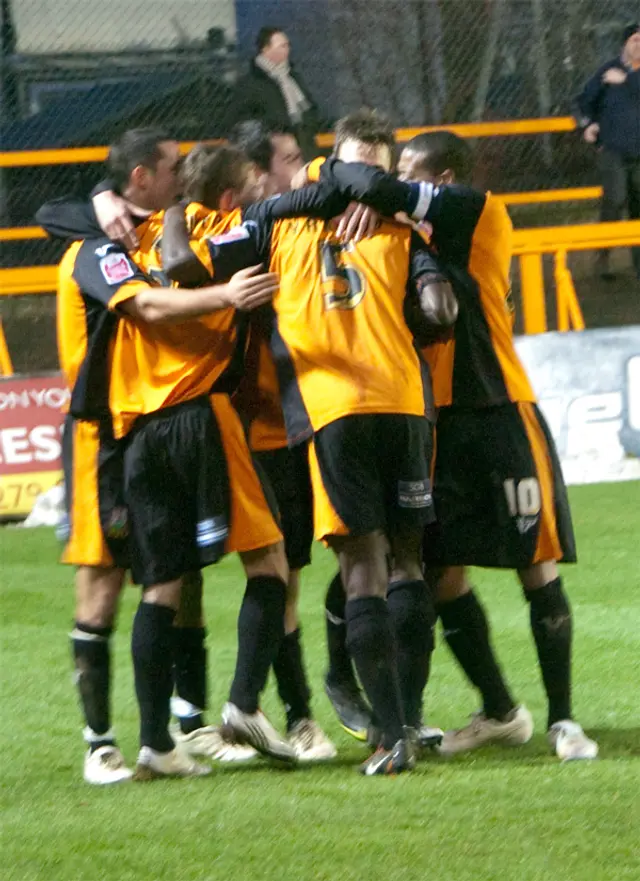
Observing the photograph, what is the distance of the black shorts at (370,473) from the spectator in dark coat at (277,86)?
7043 mm

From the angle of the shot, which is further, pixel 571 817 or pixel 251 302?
pixel 251 302

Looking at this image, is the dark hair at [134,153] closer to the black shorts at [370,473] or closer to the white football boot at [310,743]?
the black shorts at [370,473]

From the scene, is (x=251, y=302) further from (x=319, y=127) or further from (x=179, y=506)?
(x=319, y=127)

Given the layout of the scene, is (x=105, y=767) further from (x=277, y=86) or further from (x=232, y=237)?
(x=277, y=86)

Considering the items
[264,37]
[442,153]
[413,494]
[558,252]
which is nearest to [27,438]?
[264,37]

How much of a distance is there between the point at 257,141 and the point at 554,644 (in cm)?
161

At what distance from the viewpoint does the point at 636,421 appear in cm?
980

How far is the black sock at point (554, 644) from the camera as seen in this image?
407cm

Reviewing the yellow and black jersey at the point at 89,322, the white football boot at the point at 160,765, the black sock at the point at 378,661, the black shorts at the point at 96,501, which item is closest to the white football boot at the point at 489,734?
the black sock at the point at 378,661

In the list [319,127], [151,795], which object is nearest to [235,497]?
[151,795]

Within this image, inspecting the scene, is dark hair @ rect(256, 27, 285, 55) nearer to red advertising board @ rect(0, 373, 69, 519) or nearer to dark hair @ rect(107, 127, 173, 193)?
red advertising board @ rect(0, 373, 69, 519)

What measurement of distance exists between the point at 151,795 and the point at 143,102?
27.3 feet

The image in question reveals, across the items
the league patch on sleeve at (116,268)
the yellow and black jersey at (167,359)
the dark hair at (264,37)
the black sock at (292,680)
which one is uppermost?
the dark hair at (264,37)

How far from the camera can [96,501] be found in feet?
13.3
